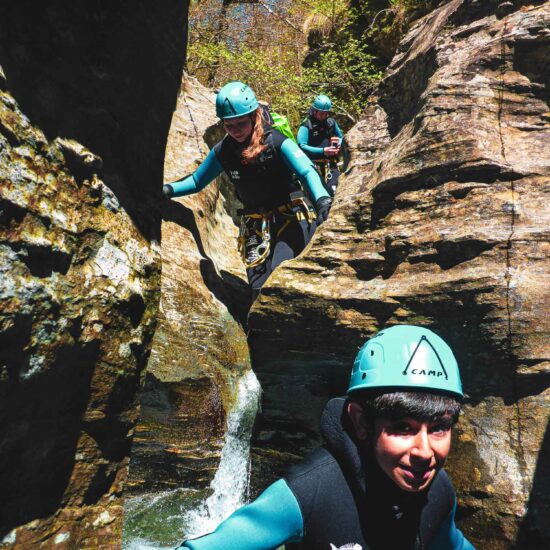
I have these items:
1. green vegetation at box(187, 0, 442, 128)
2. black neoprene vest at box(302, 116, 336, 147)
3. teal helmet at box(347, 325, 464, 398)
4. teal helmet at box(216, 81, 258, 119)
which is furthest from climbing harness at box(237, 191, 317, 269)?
green vegetation at box(187, 0, 442, 128)

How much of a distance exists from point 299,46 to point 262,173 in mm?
12353

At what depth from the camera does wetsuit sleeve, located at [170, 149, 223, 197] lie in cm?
596

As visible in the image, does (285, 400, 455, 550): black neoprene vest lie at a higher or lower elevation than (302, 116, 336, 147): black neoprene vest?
lower

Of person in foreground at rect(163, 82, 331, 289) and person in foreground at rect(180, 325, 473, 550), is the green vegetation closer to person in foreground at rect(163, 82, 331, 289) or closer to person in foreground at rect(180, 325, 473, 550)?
person in foreground at rect(163, 82, 331, 289)

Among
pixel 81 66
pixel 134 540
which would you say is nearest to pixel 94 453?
pixel 134 540

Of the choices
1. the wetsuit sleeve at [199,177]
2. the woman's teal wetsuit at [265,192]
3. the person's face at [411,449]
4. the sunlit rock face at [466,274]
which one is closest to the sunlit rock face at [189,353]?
the wetsuit sleeve at [199,177]

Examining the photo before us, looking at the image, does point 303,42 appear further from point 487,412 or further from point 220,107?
point 487,412

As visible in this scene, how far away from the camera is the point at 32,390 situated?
8.82ft

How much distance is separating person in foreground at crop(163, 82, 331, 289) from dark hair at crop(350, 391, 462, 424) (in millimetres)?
3525

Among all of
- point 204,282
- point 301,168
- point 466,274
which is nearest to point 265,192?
point 301,168

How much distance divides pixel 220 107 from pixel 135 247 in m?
2.35

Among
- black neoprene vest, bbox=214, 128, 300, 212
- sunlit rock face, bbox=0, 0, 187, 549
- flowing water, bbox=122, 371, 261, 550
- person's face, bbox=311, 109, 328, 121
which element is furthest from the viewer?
person's face, bbox=311, 109, 328, 121

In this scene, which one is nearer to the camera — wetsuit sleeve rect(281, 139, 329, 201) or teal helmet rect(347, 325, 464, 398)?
teal helmet rect(347, 325, 464, 398)

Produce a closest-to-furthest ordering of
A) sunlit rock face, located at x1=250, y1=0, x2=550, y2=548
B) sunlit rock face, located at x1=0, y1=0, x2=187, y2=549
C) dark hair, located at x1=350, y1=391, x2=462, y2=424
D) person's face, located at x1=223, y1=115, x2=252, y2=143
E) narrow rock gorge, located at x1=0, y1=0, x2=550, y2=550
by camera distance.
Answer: dark hair, located at x1=350, y1=391, x2=462, y2=424 < sunlit rock face, located at x1=0, y1=0, x2=187, y2=549 < narrow rock gorge, located at x1=0, y1=0, x2=550, y2=550 < sunlit rock face, located at x1=250, y1=0, x2=550, y2=548 < person's face, located at x1=223, y1=115, x2=252, y2=143
